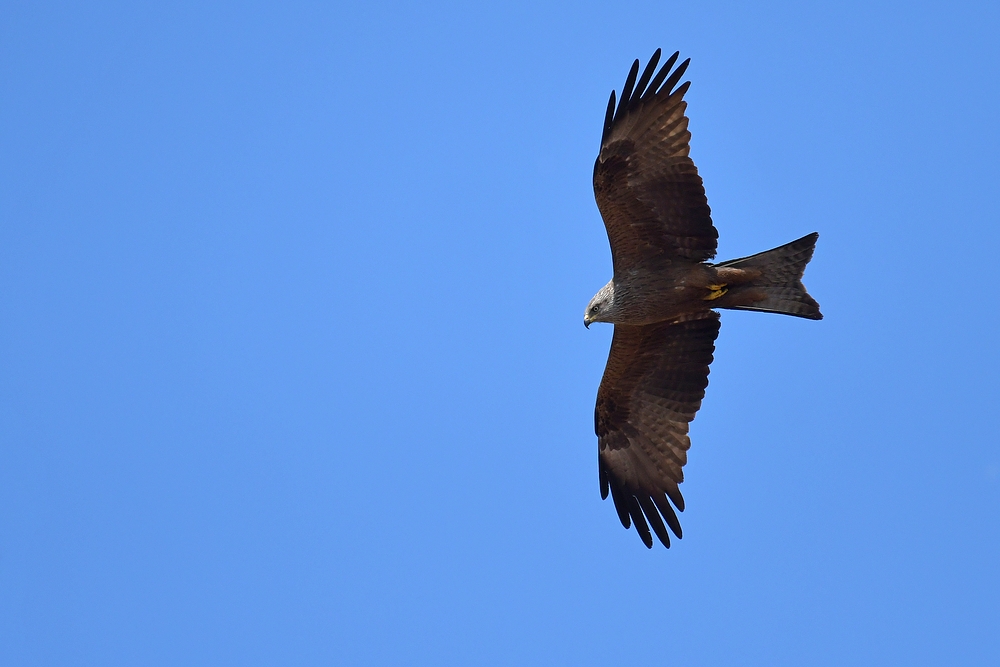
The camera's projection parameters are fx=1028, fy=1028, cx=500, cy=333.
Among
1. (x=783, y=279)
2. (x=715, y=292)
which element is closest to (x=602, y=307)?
(x=715, y=292)

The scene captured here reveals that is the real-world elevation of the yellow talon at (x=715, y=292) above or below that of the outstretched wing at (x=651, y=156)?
below

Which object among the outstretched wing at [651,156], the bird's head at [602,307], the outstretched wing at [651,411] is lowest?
the outstretched wing at [651,411]

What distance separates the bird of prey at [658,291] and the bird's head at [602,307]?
10 millimetres

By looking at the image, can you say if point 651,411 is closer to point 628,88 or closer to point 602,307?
point 602,307

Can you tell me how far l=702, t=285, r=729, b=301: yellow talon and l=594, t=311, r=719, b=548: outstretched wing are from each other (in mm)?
557

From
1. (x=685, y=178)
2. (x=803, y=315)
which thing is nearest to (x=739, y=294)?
(x=803, y=315)

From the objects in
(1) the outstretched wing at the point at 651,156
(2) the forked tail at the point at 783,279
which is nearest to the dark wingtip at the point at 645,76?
(1) the outstretched wing at the point at 651,156

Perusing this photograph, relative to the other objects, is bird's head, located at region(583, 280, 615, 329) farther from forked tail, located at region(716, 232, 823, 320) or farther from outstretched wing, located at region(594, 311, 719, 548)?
forked tail, located at region(716, 232, 823, 320)

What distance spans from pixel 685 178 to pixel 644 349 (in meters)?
2.07

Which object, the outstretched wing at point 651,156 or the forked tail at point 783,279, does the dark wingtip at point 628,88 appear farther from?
the forked tail at point 783,279

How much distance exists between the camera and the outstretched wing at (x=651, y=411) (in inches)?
432

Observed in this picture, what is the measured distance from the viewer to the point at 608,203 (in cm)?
1005

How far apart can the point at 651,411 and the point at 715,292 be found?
1.73 metres

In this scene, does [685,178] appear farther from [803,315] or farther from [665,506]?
[665,506]
